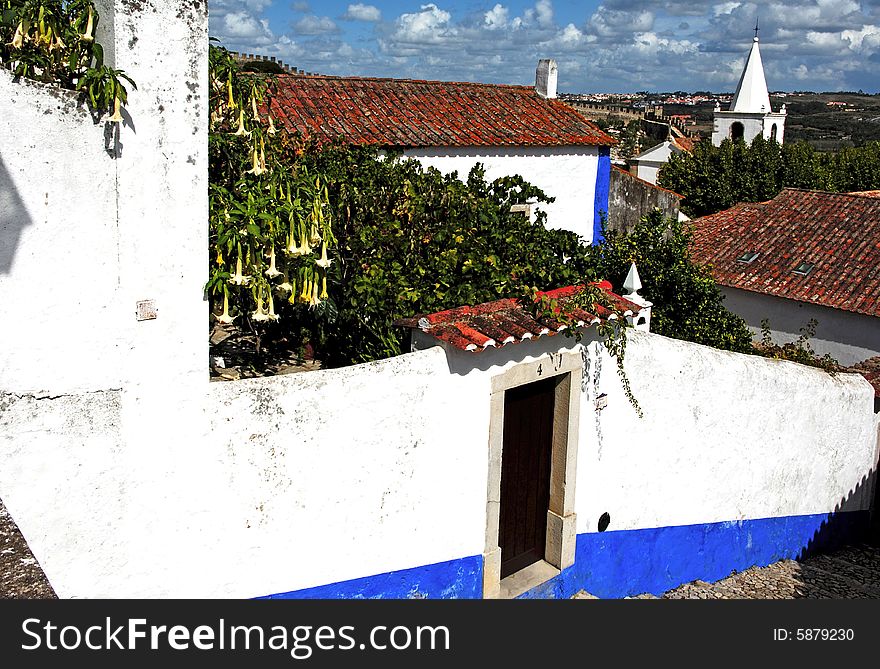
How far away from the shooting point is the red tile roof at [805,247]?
16.4 m

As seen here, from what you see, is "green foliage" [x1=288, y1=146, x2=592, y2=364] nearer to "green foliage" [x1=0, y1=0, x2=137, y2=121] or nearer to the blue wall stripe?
the blue wall stripe

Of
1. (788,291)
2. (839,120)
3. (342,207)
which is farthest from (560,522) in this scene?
(839,120)

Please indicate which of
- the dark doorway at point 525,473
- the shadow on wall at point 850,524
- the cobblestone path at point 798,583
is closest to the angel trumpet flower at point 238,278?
the dark doorway at point 525,473

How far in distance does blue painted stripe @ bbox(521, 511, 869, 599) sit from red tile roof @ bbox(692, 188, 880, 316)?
7225 mm

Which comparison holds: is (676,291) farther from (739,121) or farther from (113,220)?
(739,121)

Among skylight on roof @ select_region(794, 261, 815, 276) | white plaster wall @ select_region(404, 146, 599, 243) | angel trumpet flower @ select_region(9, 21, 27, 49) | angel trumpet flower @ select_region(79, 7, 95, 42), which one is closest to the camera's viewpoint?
Answer: angel trumpet flower @ select_region(79, 7, 95, 42)

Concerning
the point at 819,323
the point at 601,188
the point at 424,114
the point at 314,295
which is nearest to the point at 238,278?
the point at 314,295

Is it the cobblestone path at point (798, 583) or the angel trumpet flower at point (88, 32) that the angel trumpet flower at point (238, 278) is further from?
the cobblestone path at point (798, 583)

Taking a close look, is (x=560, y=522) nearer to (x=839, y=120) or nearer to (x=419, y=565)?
(x=419, y=565)

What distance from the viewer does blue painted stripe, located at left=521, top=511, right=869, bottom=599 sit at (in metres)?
6.87

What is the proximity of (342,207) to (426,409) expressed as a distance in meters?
1.82

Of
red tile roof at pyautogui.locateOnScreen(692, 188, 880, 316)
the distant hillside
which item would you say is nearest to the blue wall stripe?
red tile roof at pyautogui.locateOnScreen(692, 188, 880, 316)

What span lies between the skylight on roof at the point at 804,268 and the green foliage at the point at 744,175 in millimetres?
10548

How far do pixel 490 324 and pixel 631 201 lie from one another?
1429cm
